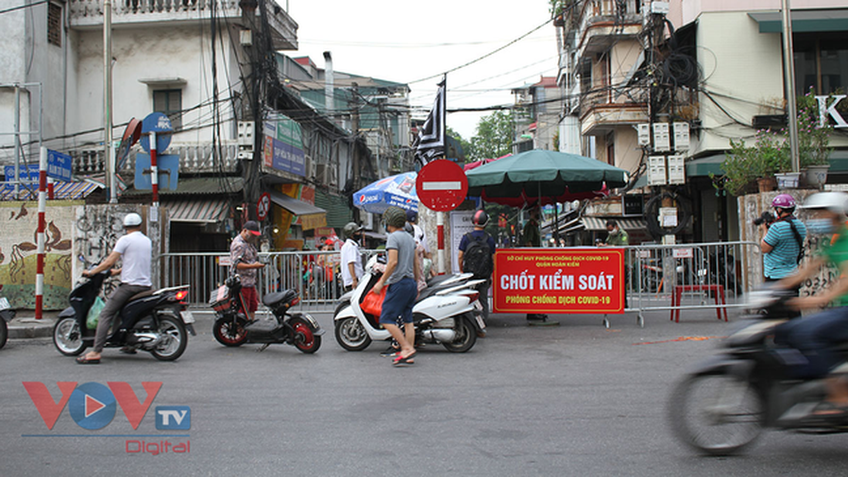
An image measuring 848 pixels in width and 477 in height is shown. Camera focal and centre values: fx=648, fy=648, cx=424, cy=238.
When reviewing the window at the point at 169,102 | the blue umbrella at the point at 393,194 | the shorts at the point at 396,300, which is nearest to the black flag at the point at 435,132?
the blue umbrella at the point at 393,194

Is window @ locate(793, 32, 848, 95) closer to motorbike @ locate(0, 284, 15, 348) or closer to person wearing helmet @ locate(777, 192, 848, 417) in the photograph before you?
person wearing helmet @ locate(777, 192, 848, 417)

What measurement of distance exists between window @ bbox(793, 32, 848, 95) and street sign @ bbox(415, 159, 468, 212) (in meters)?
12.8

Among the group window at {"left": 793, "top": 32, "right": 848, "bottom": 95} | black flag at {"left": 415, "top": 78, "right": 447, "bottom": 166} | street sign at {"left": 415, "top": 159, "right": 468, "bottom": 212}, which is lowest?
street sign at {"left": 415, "top": 159, "right": 468, "bottom": 212}

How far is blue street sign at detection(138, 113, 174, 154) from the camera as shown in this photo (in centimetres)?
Result: 1084

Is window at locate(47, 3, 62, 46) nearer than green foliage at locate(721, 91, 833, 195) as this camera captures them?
No

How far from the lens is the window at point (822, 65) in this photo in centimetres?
1744

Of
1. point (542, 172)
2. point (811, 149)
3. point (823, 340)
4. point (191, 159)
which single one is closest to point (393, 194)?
point (542, 172)

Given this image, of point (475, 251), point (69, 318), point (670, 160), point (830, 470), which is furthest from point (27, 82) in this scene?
point (830, 470)

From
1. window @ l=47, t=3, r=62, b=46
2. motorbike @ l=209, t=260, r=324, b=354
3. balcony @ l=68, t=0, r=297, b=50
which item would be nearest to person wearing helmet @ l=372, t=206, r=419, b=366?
motorbike @ l=209, t=260, r=324, b=354

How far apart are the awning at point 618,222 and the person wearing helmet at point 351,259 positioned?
52.0ft

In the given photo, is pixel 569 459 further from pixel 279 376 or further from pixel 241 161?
pixel 241 161

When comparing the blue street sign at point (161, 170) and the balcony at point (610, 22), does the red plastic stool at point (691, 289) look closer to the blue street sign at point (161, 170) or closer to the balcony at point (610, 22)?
the blue street sign at point (161, 170)

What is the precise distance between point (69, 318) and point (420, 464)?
5.96 meters

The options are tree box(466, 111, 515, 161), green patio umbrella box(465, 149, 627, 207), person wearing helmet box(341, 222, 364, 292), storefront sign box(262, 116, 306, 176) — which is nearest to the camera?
green patio umbrella box(465, 149, 627, 207)
